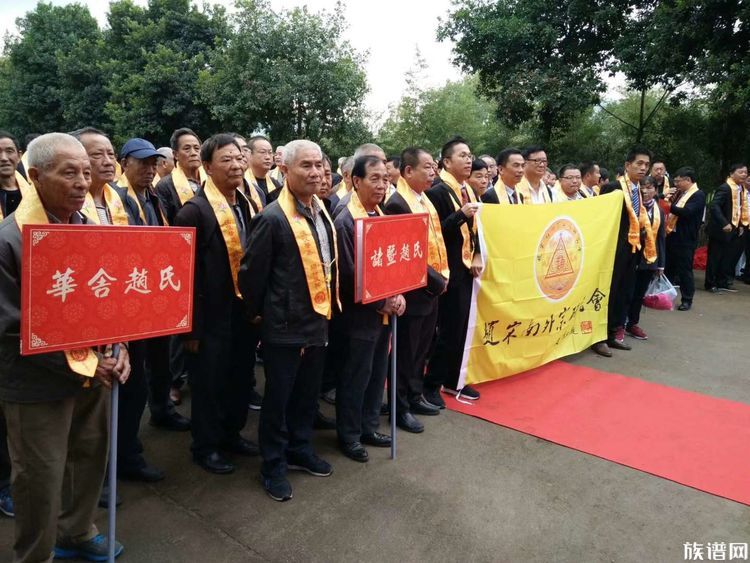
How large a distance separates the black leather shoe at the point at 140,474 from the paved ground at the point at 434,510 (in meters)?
0.06

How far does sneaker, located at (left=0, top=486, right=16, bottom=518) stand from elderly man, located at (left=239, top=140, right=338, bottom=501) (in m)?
1.20

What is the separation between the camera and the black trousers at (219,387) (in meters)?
2.93

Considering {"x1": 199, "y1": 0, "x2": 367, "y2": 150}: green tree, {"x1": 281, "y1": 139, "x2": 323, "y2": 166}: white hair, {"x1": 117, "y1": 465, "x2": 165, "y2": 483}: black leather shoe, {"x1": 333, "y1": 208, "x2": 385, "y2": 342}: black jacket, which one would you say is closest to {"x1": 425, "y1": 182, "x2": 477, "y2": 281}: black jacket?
{"x1": 333, "y1": 208, "x2": 385, "y2": 342}: black jacket

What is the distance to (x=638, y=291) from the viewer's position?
18.9 ft

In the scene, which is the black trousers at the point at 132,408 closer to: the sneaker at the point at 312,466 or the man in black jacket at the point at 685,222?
the sneaker at the point at 312,466

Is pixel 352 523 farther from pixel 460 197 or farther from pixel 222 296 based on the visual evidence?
pixel 460 197

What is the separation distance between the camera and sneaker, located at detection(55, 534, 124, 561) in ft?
7.54

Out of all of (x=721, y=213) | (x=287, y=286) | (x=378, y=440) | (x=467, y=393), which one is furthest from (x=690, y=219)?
(x=287, y=286)

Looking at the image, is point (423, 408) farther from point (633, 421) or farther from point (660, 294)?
point (660, 294)

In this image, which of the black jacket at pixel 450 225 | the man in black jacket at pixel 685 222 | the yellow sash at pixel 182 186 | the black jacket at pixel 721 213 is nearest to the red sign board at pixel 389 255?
the black jacket at pixel 450 225

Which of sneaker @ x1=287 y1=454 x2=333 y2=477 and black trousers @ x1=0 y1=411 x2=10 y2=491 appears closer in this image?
black trousers @ x1=0 y1=411 x2=10 y2=491

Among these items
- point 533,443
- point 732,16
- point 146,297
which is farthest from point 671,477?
point 732,16

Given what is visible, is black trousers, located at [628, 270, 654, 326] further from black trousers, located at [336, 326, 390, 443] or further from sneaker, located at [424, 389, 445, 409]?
black trousers, located at [336, 326, 390, 443]

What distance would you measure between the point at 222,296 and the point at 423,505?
5.06ft
